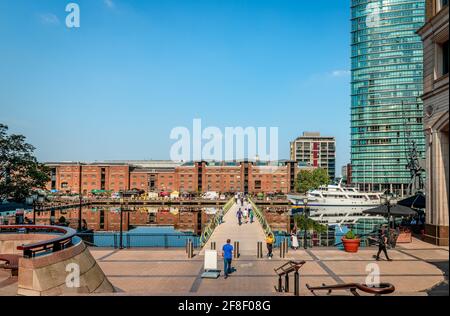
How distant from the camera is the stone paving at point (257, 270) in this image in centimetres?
1362

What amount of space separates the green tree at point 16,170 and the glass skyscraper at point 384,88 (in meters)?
114

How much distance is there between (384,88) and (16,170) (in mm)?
120572

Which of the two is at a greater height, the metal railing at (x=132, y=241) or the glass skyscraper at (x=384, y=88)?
the glass skyscraper at (x=384, y=88)

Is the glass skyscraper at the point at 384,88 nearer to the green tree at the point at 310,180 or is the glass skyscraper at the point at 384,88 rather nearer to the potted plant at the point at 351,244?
the green tree at the point at 310,180

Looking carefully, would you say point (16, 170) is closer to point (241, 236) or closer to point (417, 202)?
point (241, 236)

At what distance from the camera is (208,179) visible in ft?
438

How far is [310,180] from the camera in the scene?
396 feet

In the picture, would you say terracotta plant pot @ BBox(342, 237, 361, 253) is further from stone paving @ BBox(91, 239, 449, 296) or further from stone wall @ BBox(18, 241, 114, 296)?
stone wall @ BBox(18, 241, 114, 296)

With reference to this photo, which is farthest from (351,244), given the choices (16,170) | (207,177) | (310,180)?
(207,177)

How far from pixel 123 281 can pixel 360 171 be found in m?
132

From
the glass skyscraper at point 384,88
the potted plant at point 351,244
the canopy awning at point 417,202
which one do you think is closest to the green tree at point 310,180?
the glass skyscraper at point 384,88

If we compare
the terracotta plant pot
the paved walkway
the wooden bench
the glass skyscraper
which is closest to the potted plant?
the terracotta plant pot
